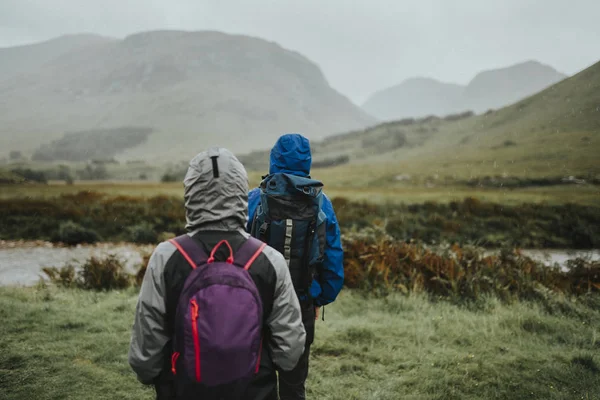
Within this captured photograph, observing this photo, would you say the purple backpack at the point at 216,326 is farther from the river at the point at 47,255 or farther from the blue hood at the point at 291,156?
the river at the point at 47,255

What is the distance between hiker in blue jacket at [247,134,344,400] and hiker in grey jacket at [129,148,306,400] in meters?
0.86

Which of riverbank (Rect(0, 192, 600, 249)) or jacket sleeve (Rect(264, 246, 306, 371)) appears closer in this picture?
jacket sleeve (Rect(264, 246, 306, 371))

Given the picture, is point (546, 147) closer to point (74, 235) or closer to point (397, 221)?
point (397, 221)

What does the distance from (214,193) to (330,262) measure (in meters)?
1.45

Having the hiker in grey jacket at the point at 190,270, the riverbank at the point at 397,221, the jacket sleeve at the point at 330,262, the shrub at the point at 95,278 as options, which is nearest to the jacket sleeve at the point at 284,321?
the hiker in grey jacket at the point at 190,270

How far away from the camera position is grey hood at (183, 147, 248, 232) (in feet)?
6.86

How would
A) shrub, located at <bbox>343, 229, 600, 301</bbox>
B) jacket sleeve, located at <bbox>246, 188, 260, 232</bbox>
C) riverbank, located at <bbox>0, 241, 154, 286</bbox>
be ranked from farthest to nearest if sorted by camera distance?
riverbank, located at <bbox>0, 241, 154, 286</bbox> → shrub, located at <bbox>343, 229, 600, 301</bbox> → jacket sleeve, located at <bbox>246, 188, 260, 232</bbox>

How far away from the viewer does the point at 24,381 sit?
4.20 meters

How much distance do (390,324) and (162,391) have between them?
16.1ft

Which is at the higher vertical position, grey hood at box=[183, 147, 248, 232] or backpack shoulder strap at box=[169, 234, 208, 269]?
grey hood at box=[183, 147, 248, 232]

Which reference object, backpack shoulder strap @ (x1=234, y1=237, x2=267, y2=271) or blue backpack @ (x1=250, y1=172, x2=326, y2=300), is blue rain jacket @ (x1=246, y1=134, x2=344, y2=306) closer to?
blue backpack @ (x1=250, y1=172, x2=326, y2=300)

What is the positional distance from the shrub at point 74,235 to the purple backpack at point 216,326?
2019cm

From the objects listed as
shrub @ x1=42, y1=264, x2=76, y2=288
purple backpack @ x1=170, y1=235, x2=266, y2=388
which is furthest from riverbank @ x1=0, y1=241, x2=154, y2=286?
purple backpack @ x1=170, y1=235, x2=266, y2=388

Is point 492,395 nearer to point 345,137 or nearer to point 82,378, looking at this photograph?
point 82,378
